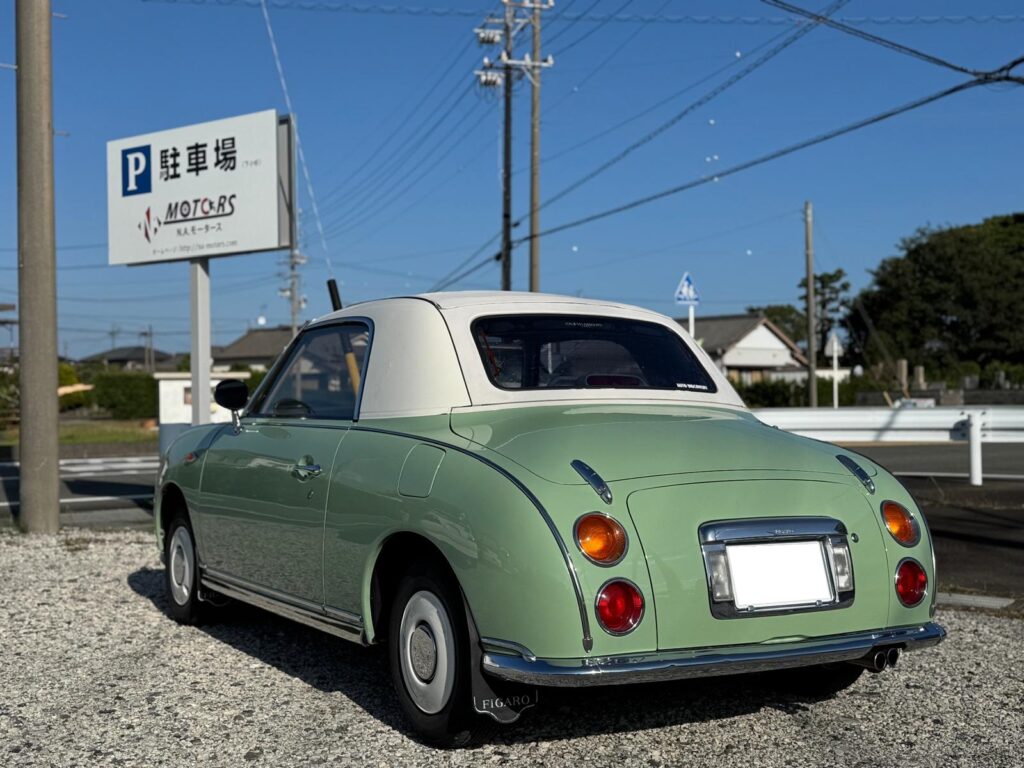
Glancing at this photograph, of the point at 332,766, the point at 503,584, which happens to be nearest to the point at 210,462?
the point at 332,766

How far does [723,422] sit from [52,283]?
766cm

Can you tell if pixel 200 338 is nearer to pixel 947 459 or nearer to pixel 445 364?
pixel 445 364

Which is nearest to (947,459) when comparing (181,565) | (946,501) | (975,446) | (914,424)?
(914,424)

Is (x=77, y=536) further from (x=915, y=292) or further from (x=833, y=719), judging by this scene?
(x=915, y=292)

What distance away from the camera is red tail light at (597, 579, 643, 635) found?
3.36 metres

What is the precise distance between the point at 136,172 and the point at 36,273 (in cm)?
429

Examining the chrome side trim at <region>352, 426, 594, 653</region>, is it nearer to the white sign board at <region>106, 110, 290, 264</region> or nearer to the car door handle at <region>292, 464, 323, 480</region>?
the car door handle at <region>292, 464, 323, 480</region>

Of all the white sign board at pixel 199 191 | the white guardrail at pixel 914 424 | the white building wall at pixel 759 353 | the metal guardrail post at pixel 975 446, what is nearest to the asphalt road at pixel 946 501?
the metal guardrail post at pixel 975 446

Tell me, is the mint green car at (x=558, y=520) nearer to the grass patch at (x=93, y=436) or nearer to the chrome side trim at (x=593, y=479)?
the chrome side trim at (x=593, y=479)

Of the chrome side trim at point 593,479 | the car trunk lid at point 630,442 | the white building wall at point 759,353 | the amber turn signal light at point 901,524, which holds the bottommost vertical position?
the amber turn signal light at point 901,524

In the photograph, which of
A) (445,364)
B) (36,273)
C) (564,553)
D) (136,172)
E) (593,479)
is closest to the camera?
(564,553)

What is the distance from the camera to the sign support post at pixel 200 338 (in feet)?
41.1

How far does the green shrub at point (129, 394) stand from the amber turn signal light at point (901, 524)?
3784 cm

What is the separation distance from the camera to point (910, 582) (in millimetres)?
3828
